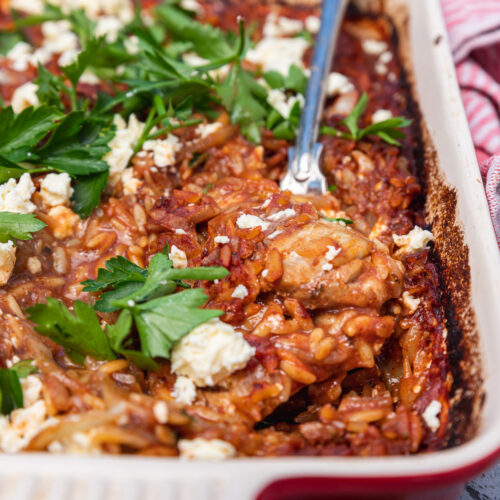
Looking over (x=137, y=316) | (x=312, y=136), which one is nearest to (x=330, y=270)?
(x=137, y=316)

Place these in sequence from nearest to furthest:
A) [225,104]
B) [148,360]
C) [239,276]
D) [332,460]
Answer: [332,460], [148,360], [239,276], [225,104]

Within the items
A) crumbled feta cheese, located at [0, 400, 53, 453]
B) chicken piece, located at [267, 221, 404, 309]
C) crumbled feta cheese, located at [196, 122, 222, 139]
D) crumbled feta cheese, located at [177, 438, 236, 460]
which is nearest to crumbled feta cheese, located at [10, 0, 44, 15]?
crumbled feta cheese, located at [196, 122, 222, 139]

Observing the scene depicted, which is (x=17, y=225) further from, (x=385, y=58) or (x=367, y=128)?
(x=385, y=58)

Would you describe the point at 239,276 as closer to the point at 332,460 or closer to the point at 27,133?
the point at 332,460

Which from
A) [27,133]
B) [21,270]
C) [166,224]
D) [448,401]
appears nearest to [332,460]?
[448,401]

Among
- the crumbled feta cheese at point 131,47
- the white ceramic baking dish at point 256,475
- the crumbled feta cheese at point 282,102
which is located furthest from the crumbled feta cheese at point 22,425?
the crumbled feta cheese at point 131,47

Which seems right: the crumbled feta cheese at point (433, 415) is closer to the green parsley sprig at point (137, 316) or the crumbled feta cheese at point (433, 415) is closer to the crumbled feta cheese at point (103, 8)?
the green parsley sprig at point (137, 316)
